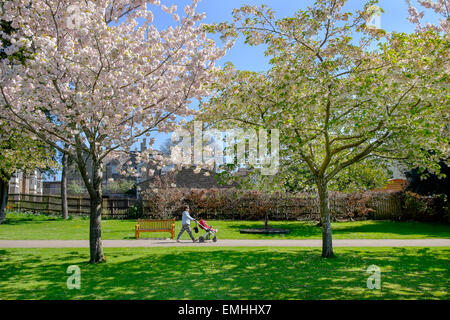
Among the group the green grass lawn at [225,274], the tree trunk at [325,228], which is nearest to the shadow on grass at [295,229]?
the green grass lawn at [225,274]

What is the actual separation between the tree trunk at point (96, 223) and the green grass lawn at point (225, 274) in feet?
1.46

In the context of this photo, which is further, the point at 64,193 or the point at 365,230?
the point at 64,193

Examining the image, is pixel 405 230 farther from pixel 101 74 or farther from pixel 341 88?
pixel 101 74

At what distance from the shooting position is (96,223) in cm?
980

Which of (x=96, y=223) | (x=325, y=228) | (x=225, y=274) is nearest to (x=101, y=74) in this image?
(x=96, y=223)

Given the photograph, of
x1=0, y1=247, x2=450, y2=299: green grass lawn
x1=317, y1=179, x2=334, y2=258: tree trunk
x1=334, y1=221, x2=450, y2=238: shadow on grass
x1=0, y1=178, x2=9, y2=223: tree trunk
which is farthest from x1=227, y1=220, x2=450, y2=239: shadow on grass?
x1=0, y1=178, x2=9, y2=223: tree trunk

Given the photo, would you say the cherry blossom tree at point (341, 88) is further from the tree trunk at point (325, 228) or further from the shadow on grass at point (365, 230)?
the shadow on grass at point (365, 230)

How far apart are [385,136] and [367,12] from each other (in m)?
3.23

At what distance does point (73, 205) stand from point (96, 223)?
21.3m

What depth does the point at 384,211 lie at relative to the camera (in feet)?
84.1

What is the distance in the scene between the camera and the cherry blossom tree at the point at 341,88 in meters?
8.04

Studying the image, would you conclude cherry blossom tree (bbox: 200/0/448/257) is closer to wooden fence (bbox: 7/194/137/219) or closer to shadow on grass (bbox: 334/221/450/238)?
shadow on grass (bbox: 334/221/450/238)

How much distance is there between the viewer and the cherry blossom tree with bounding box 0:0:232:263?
27.0 ft
